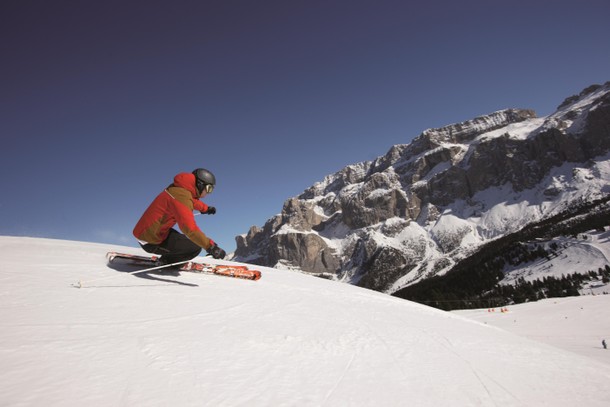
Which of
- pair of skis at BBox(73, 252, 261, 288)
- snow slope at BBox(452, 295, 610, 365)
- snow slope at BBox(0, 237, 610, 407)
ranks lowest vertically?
snow slope at BBox(452, 295, 610, 365)

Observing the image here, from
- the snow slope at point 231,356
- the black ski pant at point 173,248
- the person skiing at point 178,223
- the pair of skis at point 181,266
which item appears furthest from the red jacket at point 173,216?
the snow slope at point 231,356

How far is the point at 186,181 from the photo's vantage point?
6.47 meters

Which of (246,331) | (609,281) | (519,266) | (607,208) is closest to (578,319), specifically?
(246,331)

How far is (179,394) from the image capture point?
91.9 inches

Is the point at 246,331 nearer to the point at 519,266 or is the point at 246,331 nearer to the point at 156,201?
the point at 156,201

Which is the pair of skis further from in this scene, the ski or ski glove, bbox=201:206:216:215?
ski glove, bbox=201:206:216:215

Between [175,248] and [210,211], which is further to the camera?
[210,211]

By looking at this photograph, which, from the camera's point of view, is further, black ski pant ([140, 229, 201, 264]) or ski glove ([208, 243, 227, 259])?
black ski pant ([140, 229, 201, 264])

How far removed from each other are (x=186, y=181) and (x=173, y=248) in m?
1.42

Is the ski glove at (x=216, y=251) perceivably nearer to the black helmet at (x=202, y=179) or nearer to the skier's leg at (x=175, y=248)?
the skier's leg at (x=175, y=248)

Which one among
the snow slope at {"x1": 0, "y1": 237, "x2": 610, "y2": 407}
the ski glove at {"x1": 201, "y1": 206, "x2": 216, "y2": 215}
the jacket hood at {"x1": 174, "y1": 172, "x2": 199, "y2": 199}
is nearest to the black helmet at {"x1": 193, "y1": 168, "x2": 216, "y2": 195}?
the jacket hood at {"x1": 174, "y1": 172, "x2": 199, "y2": 199}

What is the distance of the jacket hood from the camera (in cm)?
642

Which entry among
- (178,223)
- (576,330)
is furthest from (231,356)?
(576,330)

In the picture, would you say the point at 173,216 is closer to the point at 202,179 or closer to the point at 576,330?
the point at 202,179
